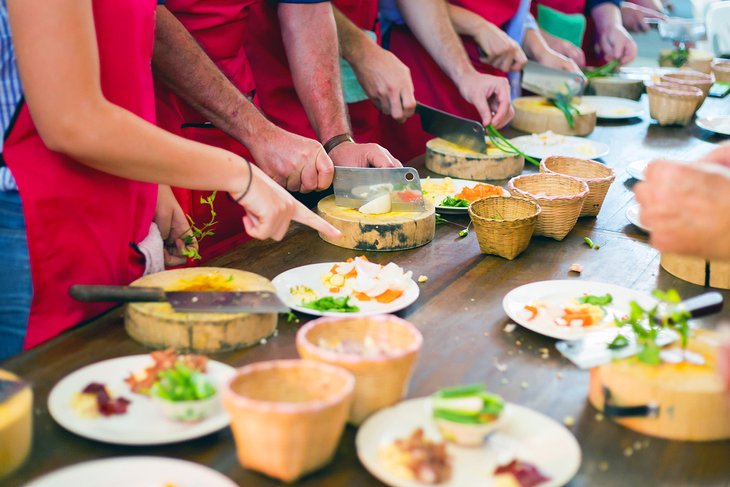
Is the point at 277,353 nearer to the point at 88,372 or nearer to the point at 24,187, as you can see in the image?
the point at 88,372

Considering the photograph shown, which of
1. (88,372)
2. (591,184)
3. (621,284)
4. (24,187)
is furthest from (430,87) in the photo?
(88,372)

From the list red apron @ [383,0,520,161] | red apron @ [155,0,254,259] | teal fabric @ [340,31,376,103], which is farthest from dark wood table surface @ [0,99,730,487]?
red apron @ [383,0,520,161]

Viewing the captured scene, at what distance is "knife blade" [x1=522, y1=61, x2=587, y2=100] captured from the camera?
3.70 meters

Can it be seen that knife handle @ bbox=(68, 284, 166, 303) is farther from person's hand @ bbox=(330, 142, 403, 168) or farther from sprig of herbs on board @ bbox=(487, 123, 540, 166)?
sprig of herbs on board @ bbox=(487, 123, 540, 166)

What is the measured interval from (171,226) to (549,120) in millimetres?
1859

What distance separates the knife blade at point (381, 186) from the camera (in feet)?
7.68

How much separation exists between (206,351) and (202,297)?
0.37ft

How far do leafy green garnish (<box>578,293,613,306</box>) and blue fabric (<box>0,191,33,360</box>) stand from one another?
3.96 feet

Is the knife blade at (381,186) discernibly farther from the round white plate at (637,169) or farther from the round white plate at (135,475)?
the round white plate at (135,475)

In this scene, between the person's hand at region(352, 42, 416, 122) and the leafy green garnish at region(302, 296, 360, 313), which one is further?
the person's hand at region(352, 42, 416, 122)

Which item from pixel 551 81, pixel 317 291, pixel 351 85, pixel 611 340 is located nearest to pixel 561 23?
pixel 551 81

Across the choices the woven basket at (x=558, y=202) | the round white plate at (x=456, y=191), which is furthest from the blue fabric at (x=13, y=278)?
the woven basket at (x=558, y=202)

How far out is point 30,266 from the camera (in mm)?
1793

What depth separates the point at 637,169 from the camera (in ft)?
9.45
